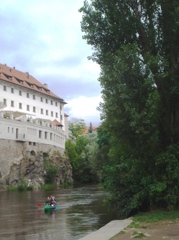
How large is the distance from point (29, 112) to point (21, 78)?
865 cm

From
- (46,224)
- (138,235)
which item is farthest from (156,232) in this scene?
(46,224)

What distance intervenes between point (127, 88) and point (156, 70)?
184cm

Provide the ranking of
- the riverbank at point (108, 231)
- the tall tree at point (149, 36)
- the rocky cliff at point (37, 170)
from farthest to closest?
1. the rocky cliff at point (37, 170)
2. the tall tree at point (149, 36)
3. the riverbank at point (108, 231)

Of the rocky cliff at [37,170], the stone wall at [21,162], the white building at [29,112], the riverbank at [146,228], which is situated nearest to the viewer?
the riverbank at [146,228]

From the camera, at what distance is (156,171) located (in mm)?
16750

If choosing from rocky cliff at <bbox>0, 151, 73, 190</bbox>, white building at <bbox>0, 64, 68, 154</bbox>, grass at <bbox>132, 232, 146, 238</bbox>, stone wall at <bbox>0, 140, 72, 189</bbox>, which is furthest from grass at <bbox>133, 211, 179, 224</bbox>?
white building at <bbox>0, 64, 68, 154</bbox>

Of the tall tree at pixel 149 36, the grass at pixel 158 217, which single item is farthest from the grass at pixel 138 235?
the tall tree at pixel 149 36

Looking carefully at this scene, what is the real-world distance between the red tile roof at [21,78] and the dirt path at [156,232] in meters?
62.4

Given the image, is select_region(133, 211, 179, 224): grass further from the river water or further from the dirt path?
the river water

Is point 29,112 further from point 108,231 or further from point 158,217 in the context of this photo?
point 108,231

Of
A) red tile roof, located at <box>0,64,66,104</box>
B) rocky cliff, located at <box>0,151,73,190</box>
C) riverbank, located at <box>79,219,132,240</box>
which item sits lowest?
riverbank, located at <box>79,219,132,240</box>

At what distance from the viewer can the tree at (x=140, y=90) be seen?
1592 centimetres

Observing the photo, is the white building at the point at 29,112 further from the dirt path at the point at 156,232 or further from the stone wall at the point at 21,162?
the dirt path at the point at 156,232

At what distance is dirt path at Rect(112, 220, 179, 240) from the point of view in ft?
37.1
